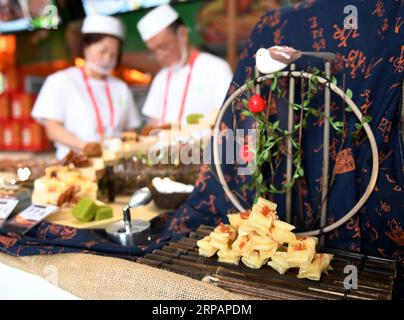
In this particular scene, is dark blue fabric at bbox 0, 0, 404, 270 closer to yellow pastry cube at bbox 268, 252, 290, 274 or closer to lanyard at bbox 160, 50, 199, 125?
yellow pastry cube at bbox 268, 252, 290, 274

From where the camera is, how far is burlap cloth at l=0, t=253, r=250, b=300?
37.0 inches

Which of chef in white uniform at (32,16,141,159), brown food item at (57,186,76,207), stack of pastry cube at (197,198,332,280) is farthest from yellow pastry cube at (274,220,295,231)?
chef in white uniform at (32,16,141,159)

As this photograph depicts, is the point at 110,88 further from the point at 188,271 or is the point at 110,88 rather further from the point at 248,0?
the point at 188,271

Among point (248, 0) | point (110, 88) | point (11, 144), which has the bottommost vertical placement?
point (11, 144)

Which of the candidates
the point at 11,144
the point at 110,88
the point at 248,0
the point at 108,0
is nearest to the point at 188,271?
the point at 110,88

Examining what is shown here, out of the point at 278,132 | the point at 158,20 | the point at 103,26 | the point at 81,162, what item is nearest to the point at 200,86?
the point at 158,20

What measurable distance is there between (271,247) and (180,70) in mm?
1980

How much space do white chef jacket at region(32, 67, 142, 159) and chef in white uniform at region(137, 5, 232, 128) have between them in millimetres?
380

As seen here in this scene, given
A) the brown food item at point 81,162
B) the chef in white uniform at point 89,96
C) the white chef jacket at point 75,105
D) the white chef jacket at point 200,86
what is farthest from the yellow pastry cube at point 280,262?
the white chef jacket at point 75,105

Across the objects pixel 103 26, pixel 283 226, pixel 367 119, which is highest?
pixel 103 26

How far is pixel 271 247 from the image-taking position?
99 cm

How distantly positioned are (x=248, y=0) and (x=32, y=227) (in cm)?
257

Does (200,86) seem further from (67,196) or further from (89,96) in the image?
(67,196)
